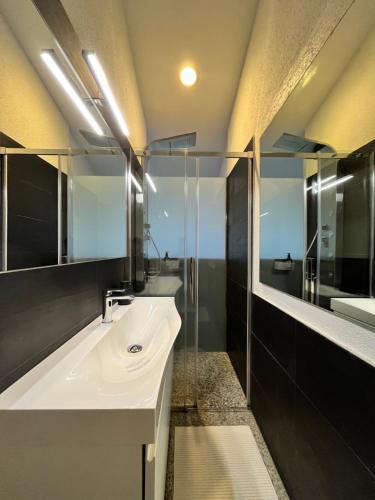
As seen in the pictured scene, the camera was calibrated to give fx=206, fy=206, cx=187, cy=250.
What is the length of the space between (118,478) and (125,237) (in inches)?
60.1

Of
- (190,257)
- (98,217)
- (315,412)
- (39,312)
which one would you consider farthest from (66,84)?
(315,412)

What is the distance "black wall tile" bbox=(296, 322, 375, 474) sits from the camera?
60cm

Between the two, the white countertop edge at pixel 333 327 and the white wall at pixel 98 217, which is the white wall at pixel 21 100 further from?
the white countertop edge at pixel 333 327

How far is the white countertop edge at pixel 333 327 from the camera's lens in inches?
25.7

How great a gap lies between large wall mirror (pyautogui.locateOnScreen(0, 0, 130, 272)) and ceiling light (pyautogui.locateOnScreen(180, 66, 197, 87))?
160cm

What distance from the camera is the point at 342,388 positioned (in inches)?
27.2

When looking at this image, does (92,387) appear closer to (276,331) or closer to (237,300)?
(276,331)

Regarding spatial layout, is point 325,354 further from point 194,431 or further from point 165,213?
point 165,213

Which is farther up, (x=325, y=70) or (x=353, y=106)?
(x=325, y=70)

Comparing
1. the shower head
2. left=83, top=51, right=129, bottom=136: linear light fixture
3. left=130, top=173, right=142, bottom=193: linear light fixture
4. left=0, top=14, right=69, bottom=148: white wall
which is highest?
the shower head

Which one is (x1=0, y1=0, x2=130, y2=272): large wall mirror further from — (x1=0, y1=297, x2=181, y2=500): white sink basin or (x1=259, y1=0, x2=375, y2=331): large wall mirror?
(x1=259, y1=0, x2=375, y2=331): large wall mirror

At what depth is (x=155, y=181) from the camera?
2.25 m

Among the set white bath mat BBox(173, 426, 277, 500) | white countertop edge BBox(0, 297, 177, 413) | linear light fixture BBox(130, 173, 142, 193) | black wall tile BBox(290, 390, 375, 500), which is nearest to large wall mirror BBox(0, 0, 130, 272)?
white countertop edge BBox(0, 297, 177, 413)

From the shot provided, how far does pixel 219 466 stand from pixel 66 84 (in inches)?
83.6
